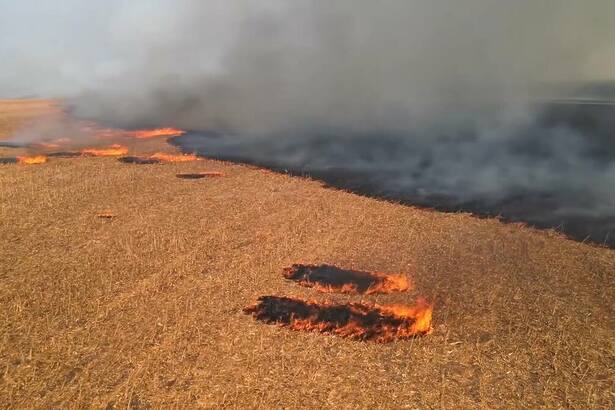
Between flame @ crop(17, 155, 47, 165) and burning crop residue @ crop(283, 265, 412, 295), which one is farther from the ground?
flame @ crop(17, 155, 47, 165)

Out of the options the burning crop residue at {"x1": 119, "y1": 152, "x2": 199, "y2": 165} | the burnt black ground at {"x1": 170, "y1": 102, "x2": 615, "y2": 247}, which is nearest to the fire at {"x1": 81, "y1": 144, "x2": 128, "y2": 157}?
the burning crop residue at {"x1": 119, "y1": 152, "x2": 199, "y2": 165}

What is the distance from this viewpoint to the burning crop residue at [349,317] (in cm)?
1020

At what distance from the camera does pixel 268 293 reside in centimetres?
1157

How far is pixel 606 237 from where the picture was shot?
15.3 m

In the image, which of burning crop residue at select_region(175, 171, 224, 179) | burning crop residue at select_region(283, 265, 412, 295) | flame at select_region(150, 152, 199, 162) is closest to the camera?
burning crop residue at select_region(283, 265, 412, 295)

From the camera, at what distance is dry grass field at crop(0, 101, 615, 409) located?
838 cm

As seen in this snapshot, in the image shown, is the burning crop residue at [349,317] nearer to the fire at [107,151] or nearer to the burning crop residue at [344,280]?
the burning crop residue at [344,280]

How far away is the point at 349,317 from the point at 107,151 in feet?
69.2

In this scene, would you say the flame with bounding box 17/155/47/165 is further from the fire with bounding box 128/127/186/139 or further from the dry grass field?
the fire with bounding box 128/127/186/139

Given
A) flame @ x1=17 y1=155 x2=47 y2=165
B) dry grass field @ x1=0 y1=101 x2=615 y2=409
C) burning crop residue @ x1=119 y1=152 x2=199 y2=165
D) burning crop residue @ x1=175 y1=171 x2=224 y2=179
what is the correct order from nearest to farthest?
dry grass field @ x1=0 y1=101 x2=615 y2=409, burning crop residue @ x1=175 y1=171 x2=224 y2=179, flame @ x1=17 y1=155 x2=47 y2=165, burning crop residue @ x1=119 y1=152 x2=199 y2=165

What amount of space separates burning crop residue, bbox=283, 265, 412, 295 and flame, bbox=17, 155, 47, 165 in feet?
58.5

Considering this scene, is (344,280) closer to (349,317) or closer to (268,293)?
(349,317)

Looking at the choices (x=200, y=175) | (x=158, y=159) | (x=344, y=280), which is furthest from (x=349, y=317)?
(x=158, y=159)

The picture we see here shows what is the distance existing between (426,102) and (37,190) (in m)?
36.6
